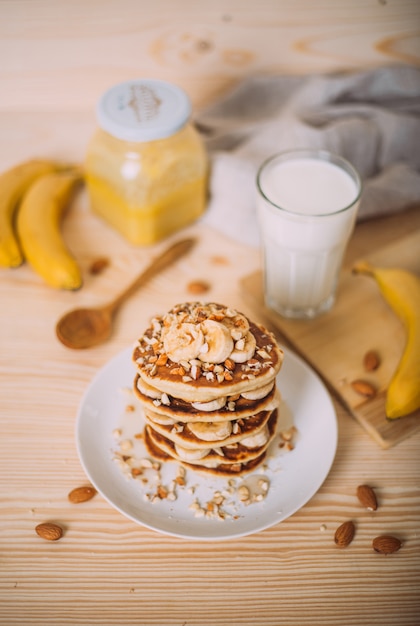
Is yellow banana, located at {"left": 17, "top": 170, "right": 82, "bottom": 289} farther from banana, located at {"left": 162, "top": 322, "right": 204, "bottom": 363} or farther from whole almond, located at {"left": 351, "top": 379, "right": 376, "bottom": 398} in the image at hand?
whole almond, located at {"left": 351, "top": 379, "right": 376, "bottom": 398}

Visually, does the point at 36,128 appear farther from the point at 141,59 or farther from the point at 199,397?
the point at 199,397

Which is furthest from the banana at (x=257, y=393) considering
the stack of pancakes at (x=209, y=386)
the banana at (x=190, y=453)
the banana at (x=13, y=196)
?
the banana at (x=13, y=196)

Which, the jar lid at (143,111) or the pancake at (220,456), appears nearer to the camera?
the pancake at (220,456)

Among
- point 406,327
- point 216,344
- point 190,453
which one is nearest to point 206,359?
point 216,344

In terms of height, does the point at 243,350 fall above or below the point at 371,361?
above

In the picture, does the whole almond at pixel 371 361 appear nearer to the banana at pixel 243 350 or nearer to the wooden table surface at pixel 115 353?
the wooden table surface at pixel 115 353

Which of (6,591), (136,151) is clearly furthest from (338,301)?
(6,591)

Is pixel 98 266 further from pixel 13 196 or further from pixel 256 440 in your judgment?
pixel 256 440
